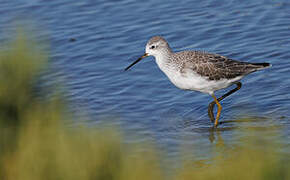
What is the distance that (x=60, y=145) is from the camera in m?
4.73

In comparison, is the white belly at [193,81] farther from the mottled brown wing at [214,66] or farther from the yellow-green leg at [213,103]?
the yellow-green leg at [213,103]

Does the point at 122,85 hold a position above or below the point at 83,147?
below

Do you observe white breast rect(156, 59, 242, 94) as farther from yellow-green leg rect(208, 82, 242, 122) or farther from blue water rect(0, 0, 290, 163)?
blue water rect(0, 0, 290, 163)

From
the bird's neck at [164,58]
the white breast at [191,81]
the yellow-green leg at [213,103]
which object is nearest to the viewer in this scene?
the white breast at [191,81]

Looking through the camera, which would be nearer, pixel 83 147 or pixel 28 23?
pixel 83 147

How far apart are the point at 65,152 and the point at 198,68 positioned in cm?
458

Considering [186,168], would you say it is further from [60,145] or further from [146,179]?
[60,145]

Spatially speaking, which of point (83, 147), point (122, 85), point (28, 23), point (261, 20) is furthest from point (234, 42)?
point (83, 147)

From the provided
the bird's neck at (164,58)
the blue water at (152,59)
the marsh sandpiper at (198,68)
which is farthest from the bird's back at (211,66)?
the blue water at (152,59)

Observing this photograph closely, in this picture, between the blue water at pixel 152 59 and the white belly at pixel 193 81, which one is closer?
the white belly at pixel 193 81

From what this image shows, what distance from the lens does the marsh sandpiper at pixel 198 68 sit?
890cm

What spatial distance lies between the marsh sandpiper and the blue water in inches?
27.7

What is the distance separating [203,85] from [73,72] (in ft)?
11.3

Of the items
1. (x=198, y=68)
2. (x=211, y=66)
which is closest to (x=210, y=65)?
(x=211, y=66)
